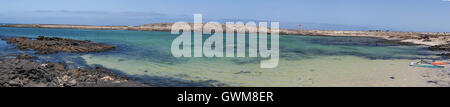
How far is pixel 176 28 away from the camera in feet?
232

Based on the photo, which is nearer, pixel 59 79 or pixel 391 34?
pixel 59 79

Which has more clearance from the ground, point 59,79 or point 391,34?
point 391,34

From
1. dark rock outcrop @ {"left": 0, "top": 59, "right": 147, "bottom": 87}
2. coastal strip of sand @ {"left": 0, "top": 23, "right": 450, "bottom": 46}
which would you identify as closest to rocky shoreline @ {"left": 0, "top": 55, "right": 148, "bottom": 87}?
dark rock outcrop @ {"left": 0, "top": 59, "right": 147, "bottom": 87}

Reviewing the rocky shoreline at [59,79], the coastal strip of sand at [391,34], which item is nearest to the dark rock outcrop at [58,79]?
the rocky shoreline at [59,79]

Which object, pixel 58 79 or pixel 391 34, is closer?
pixel 58 79

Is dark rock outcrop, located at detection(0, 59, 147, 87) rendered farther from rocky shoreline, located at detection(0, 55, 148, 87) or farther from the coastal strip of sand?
the coastal strip of sand

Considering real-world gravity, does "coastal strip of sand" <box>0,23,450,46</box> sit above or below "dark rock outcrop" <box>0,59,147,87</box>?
above

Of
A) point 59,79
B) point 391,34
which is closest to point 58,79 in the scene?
point 59,79

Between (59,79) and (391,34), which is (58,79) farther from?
(391,34)

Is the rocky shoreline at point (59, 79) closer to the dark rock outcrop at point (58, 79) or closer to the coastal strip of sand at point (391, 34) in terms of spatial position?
the dark rock outcrop at point (58, 79)
